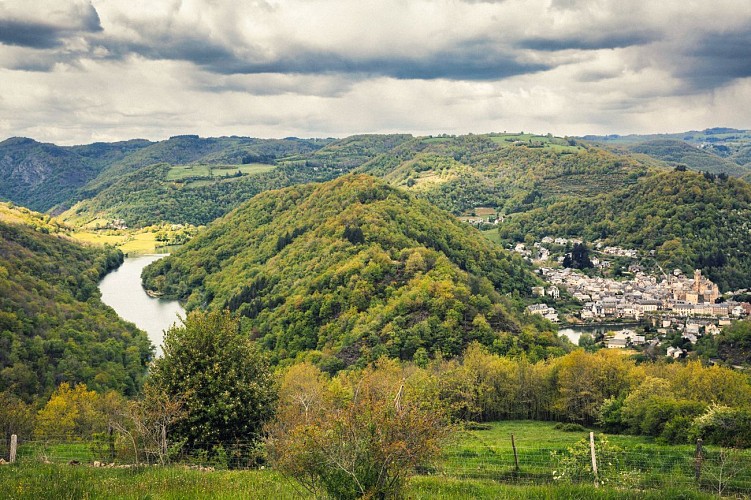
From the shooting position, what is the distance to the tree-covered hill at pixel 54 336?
56.4 meters

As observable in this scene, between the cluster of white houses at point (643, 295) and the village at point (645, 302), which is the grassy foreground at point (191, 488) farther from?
the cluster of white houses at point (643, 295)

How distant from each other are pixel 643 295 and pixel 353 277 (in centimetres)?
8138

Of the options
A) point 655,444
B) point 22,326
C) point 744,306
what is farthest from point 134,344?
point 744,306

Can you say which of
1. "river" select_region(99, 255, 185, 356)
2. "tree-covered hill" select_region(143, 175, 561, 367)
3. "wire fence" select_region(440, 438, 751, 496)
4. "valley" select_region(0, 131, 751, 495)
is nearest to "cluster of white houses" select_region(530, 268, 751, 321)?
"valley" select_region(0, 131, 751, 495)

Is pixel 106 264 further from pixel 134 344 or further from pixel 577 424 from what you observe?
pixel 577 424

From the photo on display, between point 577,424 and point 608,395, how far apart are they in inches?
197

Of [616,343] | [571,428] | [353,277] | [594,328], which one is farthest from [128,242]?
[571,428]

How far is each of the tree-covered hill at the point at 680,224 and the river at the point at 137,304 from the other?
115m

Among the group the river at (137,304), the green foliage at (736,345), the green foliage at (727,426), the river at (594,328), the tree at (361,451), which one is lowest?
the river at (594,328)

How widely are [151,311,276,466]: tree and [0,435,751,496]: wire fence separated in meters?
0.69

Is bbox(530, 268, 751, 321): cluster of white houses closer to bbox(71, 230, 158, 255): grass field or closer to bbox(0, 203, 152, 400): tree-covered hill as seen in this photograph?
bbox(0, 203, 152, 400): tree-covered hill

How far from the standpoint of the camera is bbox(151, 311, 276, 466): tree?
69.1 ft

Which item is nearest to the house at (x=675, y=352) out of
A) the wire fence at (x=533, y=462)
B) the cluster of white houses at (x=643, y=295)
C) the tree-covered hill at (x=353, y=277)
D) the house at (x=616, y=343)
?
the house at (x=616, y=343)

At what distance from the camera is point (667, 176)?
607 feet
